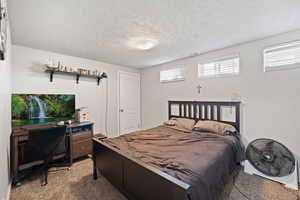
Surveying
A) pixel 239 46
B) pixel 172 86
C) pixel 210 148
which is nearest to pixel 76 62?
pixel 172 86

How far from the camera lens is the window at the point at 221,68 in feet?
8.81

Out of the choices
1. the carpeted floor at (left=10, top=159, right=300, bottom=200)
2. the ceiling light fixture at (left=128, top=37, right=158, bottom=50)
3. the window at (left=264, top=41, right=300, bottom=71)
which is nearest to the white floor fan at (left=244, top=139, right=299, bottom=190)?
the carpeted floor at (left=10, top=159, right=300, bottom=200)

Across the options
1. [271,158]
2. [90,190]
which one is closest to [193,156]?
[271,158]

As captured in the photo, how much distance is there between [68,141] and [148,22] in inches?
103

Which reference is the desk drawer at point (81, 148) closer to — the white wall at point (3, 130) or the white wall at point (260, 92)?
the white wall at point (3, 130)

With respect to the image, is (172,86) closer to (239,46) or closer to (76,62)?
(239,46)

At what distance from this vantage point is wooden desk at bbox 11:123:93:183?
2012 mm

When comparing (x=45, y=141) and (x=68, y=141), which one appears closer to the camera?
(x=45, y=141)

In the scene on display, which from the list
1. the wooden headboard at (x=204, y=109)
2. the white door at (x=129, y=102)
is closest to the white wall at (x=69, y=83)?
the white door at (x=129, y=102)

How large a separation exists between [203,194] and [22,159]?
2739mm

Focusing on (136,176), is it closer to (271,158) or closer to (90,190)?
(90,190)

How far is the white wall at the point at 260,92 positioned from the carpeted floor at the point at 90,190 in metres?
0.72

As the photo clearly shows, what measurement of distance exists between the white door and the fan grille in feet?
10.8

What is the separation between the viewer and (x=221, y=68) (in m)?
2.87
